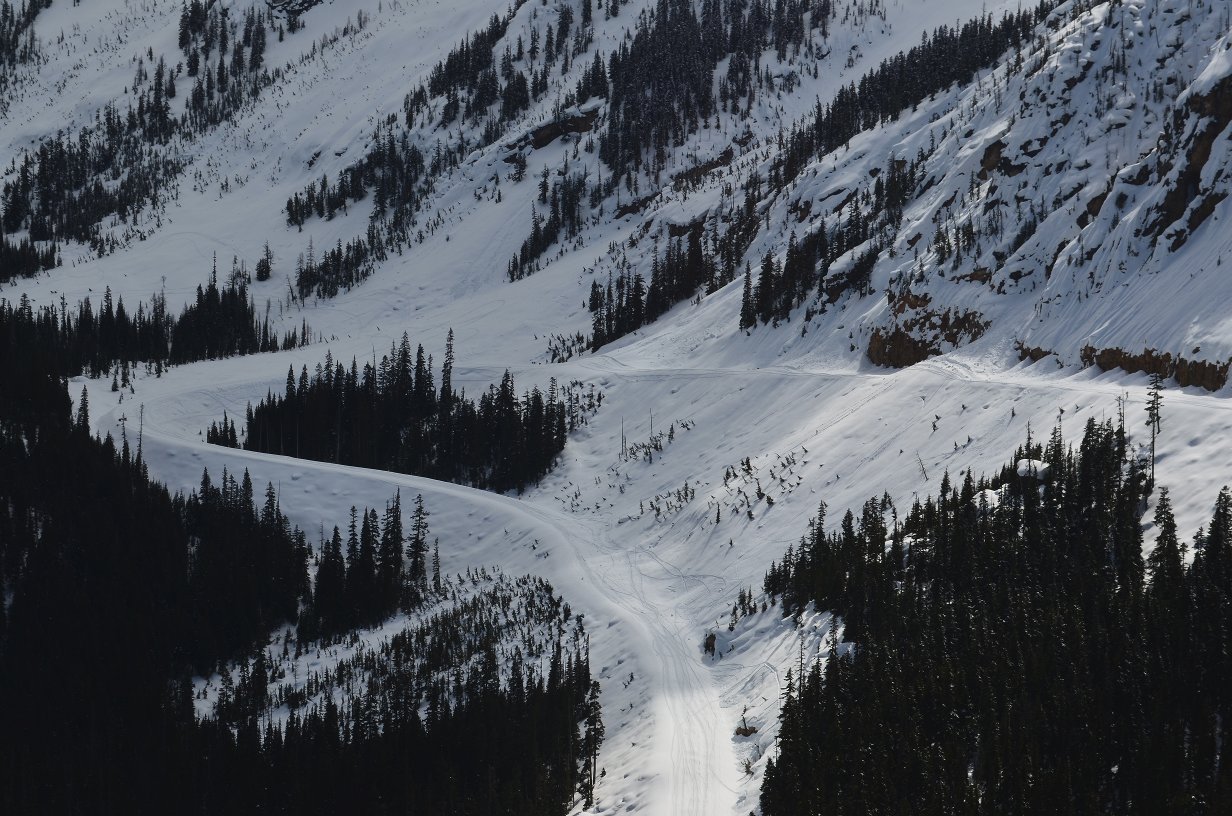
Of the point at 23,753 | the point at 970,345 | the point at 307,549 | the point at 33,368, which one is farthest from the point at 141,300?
the point at 970,345

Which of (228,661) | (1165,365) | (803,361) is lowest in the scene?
(228,661)

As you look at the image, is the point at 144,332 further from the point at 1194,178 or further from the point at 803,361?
the point at 1194,178

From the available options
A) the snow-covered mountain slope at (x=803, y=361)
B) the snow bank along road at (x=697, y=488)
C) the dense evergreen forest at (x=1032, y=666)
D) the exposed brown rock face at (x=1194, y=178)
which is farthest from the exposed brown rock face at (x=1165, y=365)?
the exposed brown rock face at (x=1194, y=178)

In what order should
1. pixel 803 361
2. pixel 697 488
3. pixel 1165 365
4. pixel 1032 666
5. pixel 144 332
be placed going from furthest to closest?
pixel 144 332 < pixel 803 361 < pixel 697 488 < pixel 1165 365 < pixel 1032 666

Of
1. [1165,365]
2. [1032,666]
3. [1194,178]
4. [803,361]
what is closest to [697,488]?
[803,361]

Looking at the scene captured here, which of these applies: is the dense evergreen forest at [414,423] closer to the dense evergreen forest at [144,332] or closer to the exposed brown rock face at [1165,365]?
the dense evergreen forest at [144,332]

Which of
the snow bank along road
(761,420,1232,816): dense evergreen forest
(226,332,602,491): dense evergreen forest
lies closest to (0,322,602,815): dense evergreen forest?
Answer: the snow bank along road

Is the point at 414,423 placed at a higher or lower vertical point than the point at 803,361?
lower
